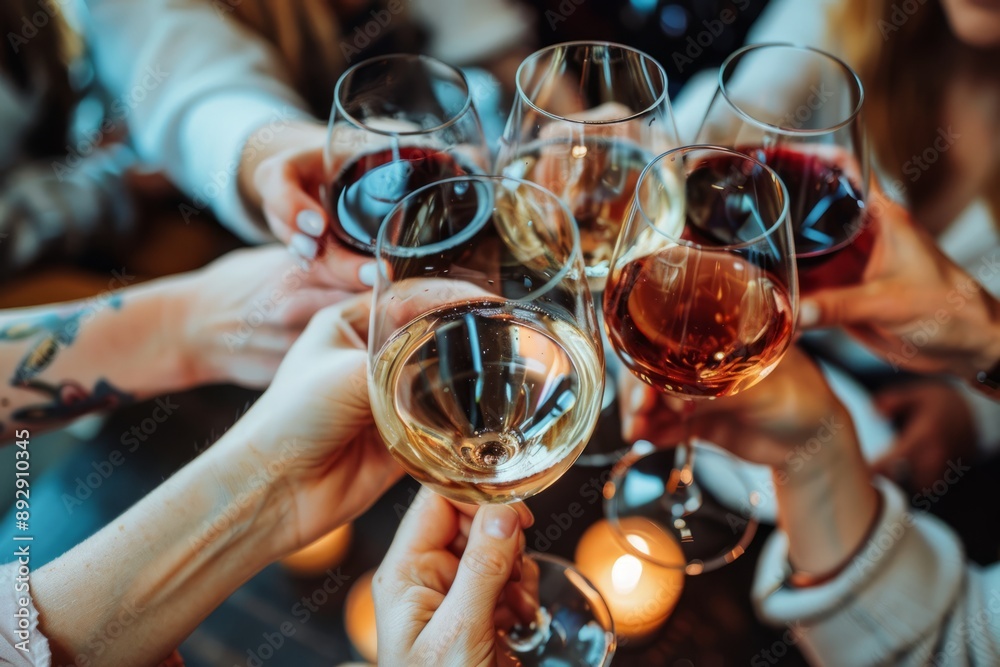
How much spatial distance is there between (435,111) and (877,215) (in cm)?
45

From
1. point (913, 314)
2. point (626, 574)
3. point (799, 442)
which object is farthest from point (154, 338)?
point (913, 314)

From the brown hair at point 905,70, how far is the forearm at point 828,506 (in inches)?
18.3

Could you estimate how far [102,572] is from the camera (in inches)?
22.7

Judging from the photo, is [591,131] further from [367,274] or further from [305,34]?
[305,34]

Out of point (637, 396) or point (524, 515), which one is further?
point (637, 396)

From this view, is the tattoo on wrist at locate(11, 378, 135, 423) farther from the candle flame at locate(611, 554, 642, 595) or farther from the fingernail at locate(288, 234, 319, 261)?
the candle flame at locate(611, 554, 642, 595)

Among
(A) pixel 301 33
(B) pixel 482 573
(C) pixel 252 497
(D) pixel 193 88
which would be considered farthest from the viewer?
(A) pixel 301 33

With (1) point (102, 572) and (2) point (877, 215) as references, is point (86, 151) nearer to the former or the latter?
(1) point (102, 572)

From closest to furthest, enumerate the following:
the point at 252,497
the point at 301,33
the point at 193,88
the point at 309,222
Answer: the point at 252,497
the point at 309,222
the point at 193,88
the point at 301,33

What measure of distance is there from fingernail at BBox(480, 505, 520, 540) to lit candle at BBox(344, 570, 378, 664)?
140mm

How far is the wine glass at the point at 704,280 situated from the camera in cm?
54

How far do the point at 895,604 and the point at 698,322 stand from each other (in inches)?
11.1

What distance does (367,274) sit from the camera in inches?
25.8

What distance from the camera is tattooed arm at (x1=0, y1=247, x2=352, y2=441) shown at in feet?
2.41
